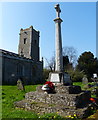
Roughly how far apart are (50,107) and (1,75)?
47.9 feet

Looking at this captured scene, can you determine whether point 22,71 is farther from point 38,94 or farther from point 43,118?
point 43,118

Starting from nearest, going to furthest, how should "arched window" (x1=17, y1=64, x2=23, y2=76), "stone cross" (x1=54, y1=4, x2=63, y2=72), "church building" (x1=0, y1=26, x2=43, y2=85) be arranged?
"stone cross" (x1=54, y1=4, x2=63, y2=72) → "church building" (x1=0, y1=26, x2=43, y2=85) → "arched window" (x1=17, y1=64, x2=23, y2=76)

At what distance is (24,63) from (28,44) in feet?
36.3

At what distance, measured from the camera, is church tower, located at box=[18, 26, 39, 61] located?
3369cm

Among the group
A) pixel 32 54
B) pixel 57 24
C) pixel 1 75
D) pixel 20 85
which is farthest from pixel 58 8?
pixel 32 54

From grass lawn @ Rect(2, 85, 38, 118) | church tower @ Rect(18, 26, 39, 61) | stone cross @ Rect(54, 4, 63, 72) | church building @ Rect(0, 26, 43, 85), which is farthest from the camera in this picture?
church tower @ Rect(18, 26, 39, 61)

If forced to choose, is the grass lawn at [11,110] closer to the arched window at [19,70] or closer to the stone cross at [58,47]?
the stone cross at [58,47]

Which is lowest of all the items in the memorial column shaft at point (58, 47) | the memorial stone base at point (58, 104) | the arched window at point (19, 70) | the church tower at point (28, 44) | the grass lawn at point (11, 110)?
the grass lawn at point (11, 110)

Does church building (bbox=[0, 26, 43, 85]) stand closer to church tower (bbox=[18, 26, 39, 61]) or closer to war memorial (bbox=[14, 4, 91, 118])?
church tower (bbox=[18, 26, 39, 61])

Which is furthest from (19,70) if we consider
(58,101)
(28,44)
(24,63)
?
(58,101)

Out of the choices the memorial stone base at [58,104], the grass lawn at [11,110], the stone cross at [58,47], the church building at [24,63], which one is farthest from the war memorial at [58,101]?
the church building at [24,63]

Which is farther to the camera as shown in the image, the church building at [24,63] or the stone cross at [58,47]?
the church building at [24,63]

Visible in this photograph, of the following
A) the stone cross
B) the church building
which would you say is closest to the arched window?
the church building

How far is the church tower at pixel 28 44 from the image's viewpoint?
33.7 metres
